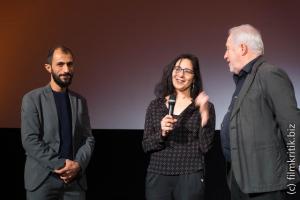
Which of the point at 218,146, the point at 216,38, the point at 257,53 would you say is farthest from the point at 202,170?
the point at 216,38

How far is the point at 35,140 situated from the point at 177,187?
891 mm

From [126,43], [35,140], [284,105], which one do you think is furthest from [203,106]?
[126,43]

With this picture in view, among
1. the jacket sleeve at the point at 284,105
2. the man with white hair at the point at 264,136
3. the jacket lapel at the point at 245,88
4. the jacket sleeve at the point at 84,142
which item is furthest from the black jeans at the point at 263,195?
the jacket sleeve at the point at 84,142

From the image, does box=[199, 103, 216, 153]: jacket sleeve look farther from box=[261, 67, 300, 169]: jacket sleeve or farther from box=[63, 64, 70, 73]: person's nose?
box=[63, 64, 70, 73]: person's nose

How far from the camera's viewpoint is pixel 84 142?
115 inches

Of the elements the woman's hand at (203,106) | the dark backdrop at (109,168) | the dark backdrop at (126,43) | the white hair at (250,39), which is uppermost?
the dark backdrop at (126,43)

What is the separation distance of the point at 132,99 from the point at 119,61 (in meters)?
0.41

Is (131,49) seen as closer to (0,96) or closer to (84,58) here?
(84,58)

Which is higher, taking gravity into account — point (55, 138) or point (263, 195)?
point (55, 138)

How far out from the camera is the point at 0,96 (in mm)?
4781

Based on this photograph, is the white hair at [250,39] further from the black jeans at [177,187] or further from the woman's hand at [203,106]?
the black jeans at [177,187]

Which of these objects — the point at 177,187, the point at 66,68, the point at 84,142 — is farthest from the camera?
the point at 84,142

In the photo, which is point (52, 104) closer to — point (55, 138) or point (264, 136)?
point (55, 138)

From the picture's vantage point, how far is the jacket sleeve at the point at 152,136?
2686 millimetres
